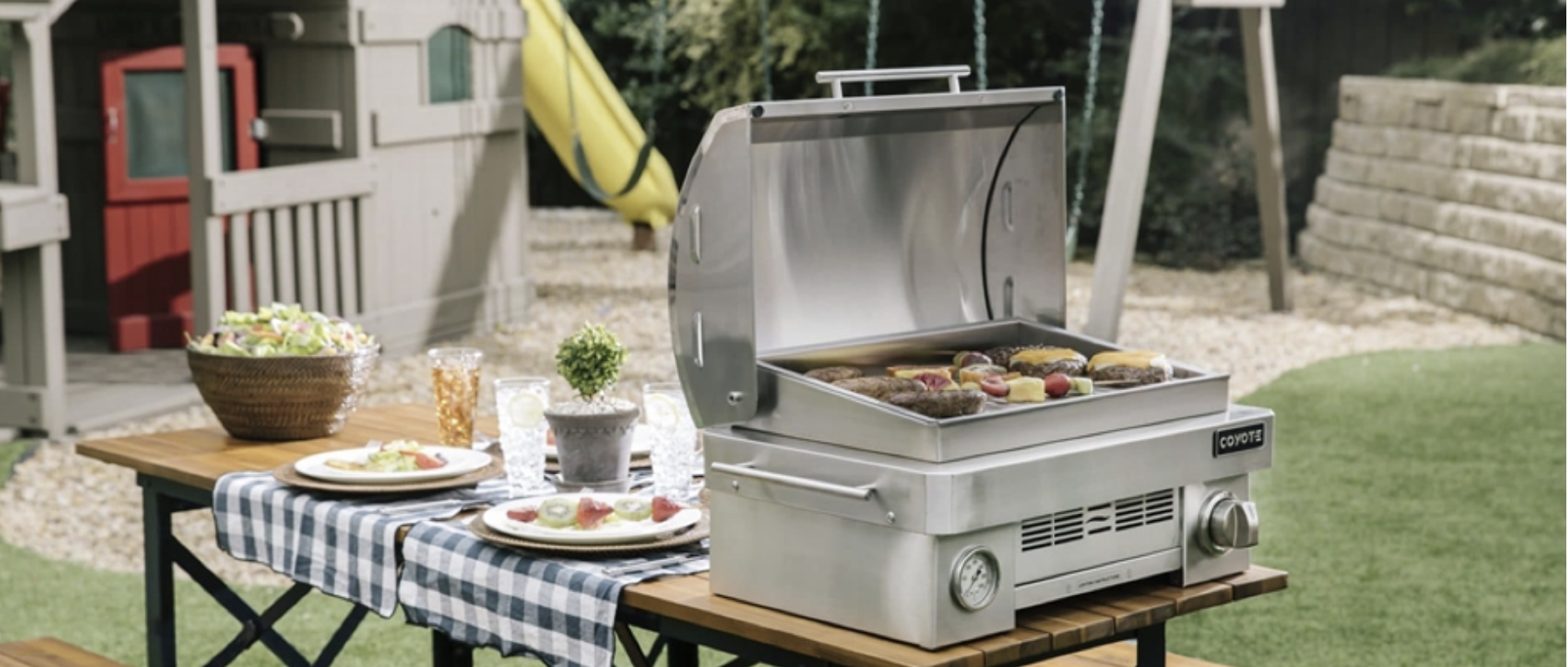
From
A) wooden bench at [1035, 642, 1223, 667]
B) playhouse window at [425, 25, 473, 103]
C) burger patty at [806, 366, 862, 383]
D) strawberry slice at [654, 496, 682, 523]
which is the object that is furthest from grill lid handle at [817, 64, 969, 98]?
playhouse window at [425, 25, 473, 103]

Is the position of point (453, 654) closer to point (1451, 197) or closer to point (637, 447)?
point (637, 447)

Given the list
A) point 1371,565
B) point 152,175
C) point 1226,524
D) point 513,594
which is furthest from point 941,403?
point 152,175

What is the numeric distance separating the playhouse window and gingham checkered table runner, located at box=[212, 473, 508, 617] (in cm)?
635

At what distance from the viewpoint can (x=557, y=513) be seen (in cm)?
275

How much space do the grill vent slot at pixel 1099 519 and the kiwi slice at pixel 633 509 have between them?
24.9 inches

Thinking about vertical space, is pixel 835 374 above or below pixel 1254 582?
above

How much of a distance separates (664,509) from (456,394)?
0.76 m

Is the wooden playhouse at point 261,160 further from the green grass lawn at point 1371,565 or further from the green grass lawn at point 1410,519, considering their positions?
the green grass lawn at point 1410,519

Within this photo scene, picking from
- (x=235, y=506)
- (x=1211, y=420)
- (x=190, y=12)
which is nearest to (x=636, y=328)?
(x=190, y=12)

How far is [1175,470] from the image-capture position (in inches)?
99.0

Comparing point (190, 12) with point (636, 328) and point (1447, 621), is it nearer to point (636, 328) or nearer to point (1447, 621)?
point (636, 328)

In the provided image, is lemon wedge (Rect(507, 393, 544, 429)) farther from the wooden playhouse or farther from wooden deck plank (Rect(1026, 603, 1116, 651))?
the wooden playhouse

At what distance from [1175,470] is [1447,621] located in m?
2.98

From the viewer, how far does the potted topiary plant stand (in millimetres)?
3055
